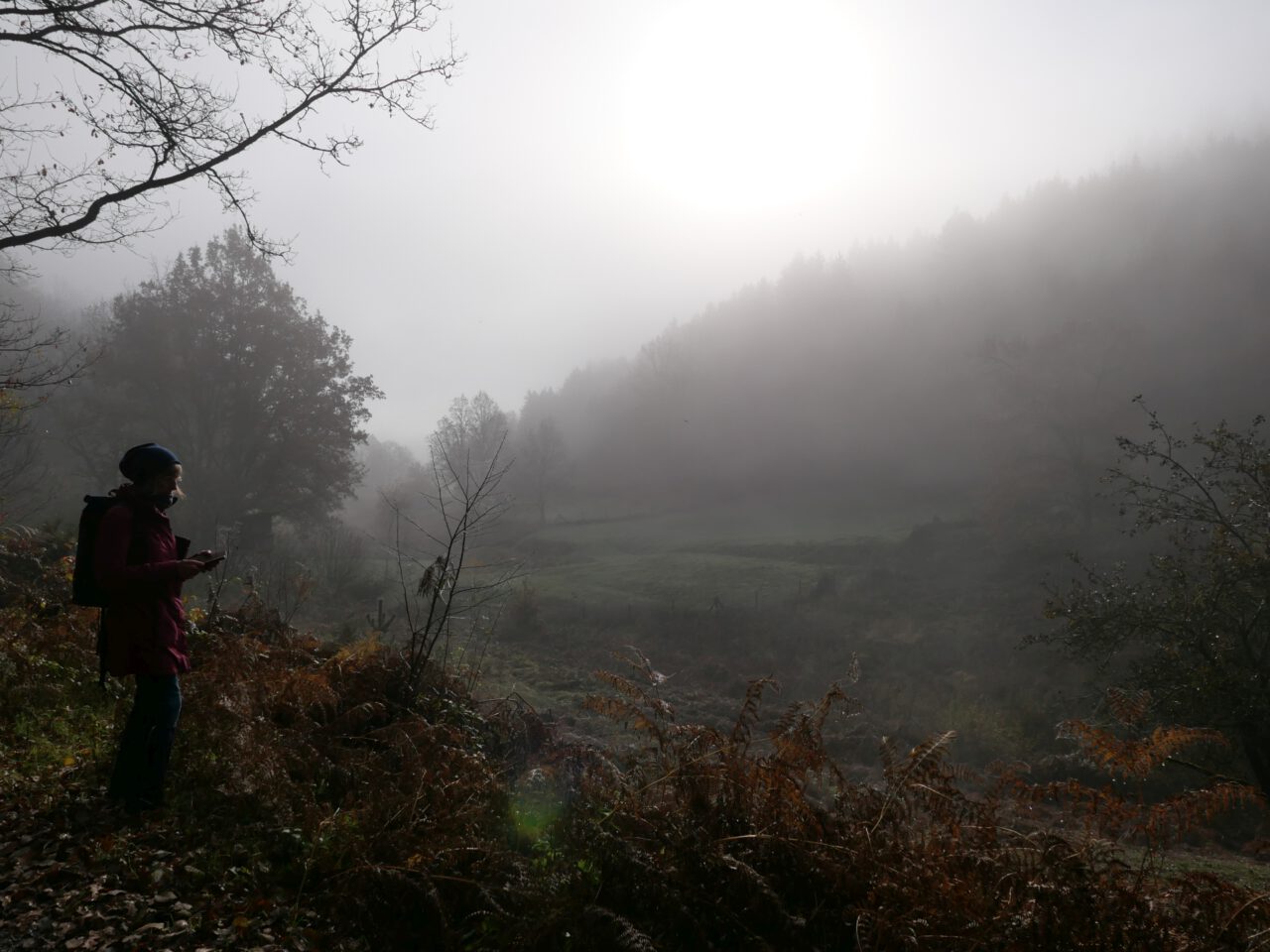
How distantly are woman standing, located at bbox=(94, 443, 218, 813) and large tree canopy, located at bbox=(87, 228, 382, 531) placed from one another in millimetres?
33084

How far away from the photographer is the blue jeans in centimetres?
477

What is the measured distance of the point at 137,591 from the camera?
4719 millimetres

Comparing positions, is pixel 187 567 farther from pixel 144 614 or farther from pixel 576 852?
pixel 576 852

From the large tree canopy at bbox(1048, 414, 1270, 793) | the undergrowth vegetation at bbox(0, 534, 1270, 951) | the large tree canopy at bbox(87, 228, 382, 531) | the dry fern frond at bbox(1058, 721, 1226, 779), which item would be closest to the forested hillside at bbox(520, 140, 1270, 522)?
the large tree canopy at bbox(1048, 414, 1270, 793)

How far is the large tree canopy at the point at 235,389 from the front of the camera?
1380 inches

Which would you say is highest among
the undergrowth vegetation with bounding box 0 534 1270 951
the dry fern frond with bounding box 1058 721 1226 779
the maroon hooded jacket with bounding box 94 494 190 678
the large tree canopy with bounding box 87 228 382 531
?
the large tree canopy with bounding box 87 228 382 531

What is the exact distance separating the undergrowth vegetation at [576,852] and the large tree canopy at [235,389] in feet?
104

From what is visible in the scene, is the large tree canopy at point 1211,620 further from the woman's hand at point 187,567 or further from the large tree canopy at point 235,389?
the large tree canopy at point 235,389

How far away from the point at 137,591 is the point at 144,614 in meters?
0.17

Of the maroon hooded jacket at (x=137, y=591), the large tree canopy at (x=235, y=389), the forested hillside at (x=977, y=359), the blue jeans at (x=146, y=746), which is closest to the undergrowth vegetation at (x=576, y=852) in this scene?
the blue jeans at (x=146, y=746)

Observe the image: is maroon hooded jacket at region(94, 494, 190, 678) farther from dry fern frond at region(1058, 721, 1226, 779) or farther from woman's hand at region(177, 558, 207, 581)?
dry fern frond at region(1058, 721, 1226, 779)

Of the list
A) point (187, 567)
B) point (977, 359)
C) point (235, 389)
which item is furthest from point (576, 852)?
point (977, 359)

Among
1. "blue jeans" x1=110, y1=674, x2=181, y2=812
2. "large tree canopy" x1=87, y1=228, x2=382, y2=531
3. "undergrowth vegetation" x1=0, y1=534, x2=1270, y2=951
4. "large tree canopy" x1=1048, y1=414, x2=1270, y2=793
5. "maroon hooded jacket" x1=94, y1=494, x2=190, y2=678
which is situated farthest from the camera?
"large tree canopy" x1=87, y1=228, x2=382, y2=531

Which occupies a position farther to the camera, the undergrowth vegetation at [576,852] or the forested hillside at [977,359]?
the forested hillside at [977,359]
